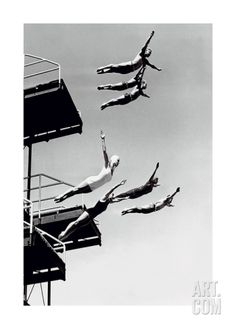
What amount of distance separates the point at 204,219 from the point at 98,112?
3.29 metres

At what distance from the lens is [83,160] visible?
57.9 feet

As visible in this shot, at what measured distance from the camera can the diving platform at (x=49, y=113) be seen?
17.8 meters

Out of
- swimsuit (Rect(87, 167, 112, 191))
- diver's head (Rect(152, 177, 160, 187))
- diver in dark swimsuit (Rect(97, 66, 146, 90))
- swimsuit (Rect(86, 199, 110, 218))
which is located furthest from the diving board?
diver in dark swimsuit (Rect(97, 66, 146, 90))

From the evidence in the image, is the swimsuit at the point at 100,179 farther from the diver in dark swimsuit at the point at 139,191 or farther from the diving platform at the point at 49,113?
the diving platform at the point at 49,113

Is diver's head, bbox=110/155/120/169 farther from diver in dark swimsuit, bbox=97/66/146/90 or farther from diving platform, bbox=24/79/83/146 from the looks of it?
diver in dark swimsuit, bbox=97/66/146/90

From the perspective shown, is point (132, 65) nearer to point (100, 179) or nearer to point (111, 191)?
point (100, 179)

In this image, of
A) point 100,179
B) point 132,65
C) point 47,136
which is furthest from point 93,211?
point 132,65

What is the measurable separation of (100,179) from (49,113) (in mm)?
1858

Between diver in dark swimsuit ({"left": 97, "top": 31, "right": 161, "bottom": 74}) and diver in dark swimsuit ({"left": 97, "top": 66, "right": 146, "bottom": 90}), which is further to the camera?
diver in dark swimsuit ({"left": 97, "top": 66, "right": 146, "bottom": 90})

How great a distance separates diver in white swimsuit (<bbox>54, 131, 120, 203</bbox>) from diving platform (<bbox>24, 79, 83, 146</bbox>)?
1.07m

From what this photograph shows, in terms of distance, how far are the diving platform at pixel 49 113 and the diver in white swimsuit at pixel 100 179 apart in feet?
3.51

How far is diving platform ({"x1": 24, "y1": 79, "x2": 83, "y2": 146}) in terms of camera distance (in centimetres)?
1781

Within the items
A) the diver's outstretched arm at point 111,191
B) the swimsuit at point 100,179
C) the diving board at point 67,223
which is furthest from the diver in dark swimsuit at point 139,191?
the diving board at point 67,223
